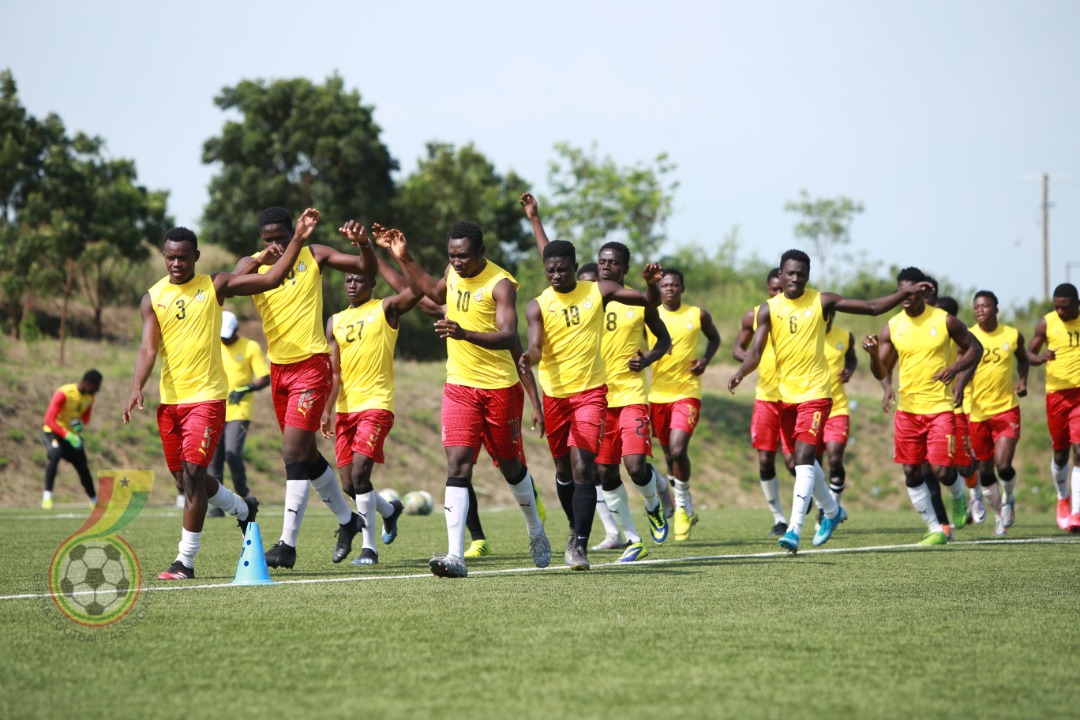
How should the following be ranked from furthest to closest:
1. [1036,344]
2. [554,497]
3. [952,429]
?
[554,497]
[1036,344]
[952,429]

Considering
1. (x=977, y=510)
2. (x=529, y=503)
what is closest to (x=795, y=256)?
(x=529, y=503)

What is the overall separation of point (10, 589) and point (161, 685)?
3908 mm

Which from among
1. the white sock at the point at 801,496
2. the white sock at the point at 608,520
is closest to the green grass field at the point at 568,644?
the white sock at the point at 801,496

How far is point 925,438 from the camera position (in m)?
12.9

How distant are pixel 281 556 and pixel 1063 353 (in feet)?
34.3

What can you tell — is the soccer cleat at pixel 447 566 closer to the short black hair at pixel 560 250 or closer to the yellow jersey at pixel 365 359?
the short black hair at pixel 560 250

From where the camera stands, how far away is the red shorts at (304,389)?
9.88 meters

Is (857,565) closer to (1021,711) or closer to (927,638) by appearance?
(927,638)

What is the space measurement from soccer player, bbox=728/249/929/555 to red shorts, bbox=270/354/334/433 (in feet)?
14.6

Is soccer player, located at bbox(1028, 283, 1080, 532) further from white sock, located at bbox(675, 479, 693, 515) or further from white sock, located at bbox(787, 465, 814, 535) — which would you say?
white sock, located at bbox(787, 465, 814, 535)

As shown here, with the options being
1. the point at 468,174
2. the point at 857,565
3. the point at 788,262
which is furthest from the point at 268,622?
the point at 468,174

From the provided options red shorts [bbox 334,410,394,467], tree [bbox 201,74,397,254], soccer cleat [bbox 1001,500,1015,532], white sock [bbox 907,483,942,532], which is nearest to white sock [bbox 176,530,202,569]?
red shorts [bbox 334,410,394,467]

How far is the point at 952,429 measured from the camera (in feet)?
41.9

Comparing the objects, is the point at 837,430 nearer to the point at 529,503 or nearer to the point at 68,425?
the point at 529,503
